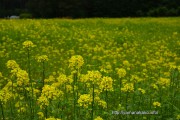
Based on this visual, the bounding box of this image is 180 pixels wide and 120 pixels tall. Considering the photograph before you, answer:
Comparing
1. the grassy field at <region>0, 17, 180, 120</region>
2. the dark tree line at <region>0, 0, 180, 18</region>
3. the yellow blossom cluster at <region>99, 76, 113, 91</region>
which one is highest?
the dark tree line at <region>0, 0, 180, 18</region>

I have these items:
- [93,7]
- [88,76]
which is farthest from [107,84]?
[93,7]

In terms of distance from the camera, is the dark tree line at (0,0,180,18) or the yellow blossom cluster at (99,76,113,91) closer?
the yellow blossom cluster at (99,76,113,91)

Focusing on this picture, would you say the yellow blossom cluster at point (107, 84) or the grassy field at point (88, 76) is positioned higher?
the yellow blossom cluster at point (107, 84)

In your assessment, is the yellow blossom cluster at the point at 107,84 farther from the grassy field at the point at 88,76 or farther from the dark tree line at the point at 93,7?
the dark tree line at the point at 93,7

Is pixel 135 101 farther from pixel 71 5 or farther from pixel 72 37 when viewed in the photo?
pixel 71 5

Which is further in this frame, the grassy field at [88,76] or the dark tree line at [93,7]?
the dark tree line at [93,7]

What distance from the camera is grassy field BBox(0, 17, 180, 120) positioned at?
20.2ft

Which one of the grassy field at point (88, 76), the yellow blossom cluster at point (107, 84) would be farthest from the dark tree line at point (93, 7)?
the yellow blossom cluster at point (107, 84)

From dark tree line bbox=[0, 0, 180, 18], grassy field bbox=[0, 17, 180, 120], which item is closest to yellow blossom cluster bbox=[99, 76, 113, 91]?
grassy field bbox=[0, 17, 180, 120]

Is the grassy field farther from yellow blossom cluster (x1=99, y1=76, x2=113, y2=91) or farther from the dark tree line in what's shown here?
the dark tree line

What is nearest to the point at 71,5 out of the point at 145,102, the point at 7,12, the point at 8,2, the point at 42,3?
the point at 42,3

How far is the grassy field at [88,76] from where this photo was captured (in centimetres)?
616

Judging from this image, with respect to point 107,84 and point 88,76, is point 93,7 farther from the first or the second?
point 88,76

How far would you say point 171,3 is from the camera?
4969 cm
